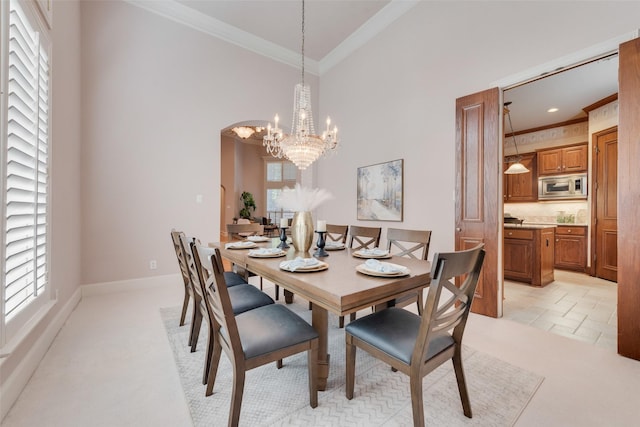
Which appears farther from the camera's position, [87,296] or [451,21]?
[87,296]

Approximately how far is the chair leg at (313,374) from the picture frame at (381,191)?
2.57 metres

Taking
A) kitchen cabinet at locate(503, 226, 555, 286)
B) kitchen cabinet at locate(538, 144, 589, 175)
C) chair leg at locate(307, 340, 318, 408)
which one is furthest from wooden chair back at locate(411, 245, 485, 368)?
kitchen cabinet at locate(538, 144, 589, 175)

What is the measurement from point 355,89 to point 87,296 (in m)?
4.72

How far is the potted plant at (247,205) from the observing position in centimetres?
1064

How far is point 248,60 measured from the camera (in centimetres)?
449

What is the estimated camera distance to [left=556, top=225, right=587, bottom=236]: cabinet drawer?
4.86m

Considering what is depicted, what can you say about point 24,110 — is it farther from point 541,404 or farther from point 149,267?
point 541,404

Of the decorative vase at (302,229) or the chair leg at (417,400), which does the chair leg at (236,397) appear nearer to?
the chair leg at (417,400)

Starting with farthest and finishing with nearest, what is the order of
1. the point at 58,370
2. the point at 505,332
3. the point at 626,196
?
the point at 505,332, the point at 626,196, the point at 58,370

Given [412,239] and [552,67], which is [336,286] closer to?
[412,239]

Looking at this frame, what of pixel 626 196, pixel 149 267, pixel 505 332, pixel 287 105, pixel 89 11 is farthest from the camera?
pixel 287 105

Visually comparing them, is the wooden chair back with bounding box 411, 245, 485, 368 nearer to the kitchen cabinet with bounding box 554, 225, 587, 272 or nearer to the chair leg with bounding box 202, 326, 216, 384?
the chair leg with bounding box 202, 326, 216, 384

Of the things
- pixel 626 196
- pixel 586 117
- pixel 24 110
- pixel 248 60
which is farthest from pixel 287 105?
pixel 586 117

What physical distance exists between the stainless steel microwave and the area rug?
499cm
